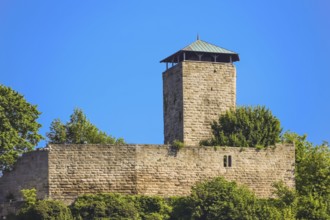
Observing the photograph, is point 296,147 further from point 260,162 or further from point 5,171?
point 5,171

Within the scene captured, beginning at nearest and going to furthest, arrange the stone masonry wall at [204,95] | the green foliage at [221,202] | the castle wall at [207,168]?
1. the green foliage at [221,202]
2. the castle wall at [207,168]
3. the stone masonry wall at [204,95]

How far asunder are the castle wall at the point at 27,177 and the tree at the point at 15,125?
0.71 meters

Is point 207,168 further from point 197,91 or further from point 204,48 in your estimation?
point 204,48

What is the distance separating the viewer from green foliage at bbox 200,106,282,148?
64.0 m

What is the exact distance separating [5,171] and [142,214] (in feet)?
23.7

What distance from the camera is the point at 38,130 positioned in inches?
2518

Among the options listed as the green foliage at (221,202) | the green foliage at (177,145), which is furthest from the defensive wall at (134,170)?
the green foliage at (221,202)

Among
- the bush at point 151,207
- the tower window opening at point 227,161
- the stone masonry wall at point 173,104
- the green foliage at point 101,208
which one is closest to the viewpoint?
the green foliage at point 101,208

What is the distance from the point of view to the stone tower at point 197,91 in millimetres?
65688

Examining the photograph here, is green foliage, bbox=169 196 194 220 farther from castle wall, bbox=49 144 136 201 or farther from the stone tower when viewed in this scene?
the stone tower

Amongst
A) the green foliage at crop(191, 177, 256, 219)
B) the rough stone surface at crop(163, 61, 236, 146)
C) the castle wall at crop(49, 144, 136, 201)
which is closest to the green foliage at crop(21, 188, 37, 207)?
the castle wall at crop(49, 144, 136, 201)

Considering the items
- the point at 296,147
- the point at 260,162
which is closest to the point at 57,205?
the point at 260,162

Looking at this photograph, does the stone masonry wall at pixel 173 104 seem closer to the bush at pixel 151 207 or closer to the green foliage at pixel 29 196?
the bush at pixel 151 207

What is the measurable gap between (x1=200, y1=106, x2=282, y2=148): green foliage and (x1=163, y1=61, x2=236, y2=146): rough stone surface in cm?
76
